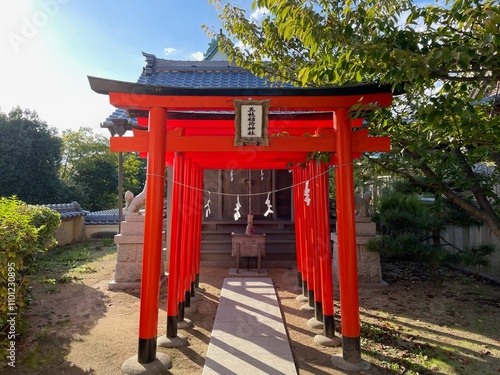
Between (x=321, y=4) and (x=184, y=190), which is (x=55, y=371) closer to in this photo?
(x=184, y=190)

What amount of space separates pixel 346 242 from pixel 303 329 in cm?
193

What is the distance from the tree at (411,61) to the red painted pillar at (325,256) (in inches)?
38.1

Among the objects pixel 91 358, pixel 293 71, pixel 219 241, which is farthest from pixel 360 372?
pixel 219 241

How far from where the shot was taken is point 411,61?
248 centimetres

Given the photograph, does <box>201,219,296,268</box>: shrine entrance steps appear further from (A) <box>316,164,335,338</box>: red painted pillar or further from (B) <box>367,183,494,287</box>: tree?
(A) <box>316,164,335,338</box>: red painted pillar

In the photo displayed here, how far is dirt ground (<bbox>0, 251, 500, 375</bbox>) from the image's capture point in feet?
12.6

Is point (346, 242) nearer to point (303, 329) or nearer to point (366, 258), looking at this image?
point (303, 329)

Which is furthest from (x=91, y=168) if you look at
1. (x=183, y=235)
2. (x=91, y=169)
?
(x=183, y=235)

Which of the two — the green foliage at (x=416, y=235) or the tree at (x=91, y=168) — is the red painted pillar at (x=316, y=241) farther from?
the tree at (x=91, y=168)

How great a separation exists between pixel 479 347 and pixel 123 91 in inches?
217

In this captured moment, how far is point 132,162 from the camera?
97.6 ft

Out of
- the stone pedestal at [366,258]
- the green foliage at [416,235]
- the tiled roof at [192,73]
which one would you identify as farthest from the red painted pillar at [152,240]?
the tiled roof at [192,73]

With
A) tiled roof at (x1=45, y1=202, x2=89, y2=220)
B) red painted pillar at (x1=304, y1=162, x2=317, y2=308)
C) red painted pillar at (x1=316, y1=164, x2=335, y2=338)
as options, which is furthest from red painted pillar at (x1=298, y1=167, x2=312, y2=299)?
tiled roof at (x1=45, y1=202, x2=89, y2=220)

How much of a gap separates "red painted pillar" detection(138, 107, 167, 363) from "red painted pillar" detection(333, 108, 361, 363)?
216cm
